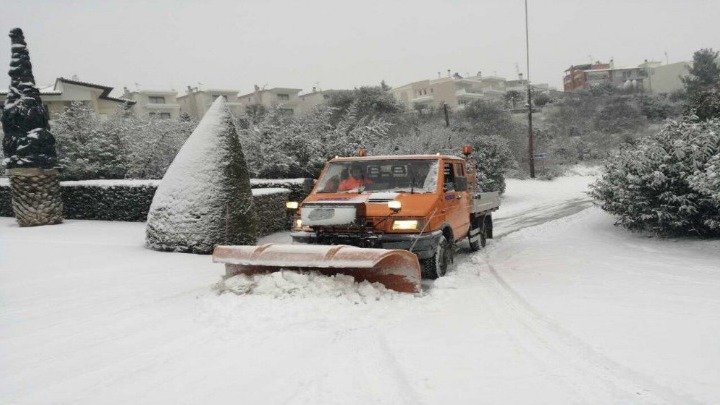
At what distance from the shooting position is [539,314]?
17.2 feet

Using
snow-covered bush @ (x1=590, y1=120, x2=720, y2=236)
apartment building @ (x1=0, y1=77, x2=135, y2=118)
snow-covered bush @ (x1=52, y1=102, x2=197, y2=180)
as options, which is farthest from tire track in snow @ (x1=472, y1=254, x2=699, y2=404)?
apartment building @ (x1=0, y1=77, x2=135, y2=118)

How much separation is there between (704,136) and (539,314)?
21.3ft

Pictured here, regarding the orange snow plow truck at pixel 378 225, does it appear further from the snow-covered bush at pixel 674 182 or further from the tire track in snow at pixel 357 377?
the snow-covered bush at pixel 674 182

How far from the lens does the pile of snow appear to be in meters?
5.50

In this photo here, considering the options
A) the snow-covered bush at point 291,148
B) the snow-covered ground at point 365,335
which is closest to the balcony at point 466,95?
the snow-covered bush at point 291,148

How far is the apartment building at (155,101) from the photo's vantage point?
2159 inches

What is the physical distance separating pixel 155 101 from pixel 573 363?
198 feet

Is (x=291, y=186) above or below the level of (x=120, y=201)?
above

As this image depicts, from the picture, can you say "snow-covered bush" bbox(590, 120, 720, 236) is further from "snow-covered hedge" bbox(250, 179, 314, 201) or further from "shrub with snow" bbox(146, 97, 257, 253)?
"snow-covered hedge" bbox(250, 179, 314, 201)

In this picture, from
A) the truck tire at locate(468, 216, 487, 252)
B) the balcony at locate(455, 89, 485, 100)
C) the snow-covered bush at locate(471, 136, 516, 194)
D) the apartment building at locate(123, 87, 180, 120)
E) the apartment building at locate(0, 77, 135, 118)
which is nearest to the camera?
the truck tire at locate(468, 216, 487, 252)

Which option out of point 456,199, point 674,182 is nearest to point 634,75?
point 674,182

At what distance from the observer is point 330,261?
5.38 meters

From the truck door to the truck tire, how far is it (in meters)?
0.56

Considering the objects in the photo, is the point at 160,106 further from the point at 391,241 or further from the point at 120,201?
the point at 391,241
